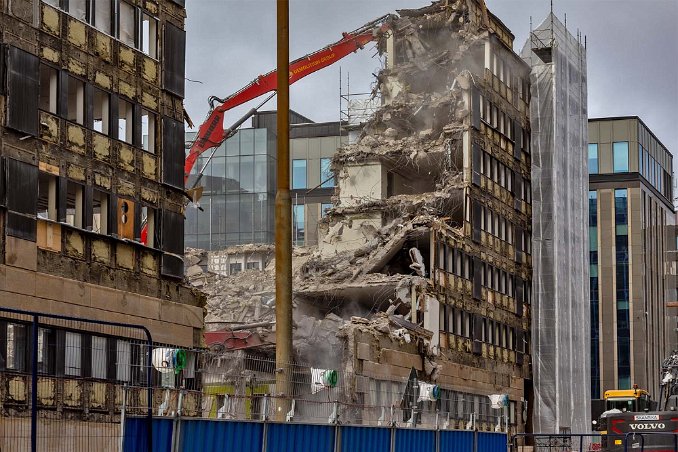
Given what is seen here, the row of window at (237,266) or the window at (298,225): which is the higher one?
the window at (298,225)

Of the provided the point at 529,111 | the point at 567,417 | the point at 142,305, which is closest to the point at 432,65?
the point at 529,111

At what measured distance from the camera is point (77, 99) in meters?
37.7

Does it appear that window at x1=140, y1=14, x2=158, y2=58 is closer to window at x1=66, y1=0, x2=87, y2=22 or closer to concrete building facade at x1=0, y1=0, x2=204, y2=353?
concrete building facade at x1=0, y1=0, x2=204, y2=353

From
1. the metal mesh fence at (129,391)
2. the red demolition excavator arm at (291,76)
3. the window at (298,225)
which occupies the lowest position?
the metal mesh fence at (129,391)

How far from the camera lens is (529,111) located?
249 ft

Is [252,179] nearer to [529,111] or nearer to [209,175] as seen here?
[209,175]

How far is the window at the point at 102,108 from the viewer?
3859 cm

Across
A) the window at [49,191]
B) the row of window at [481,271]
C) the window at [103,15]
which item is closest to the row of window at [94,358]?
the window at [49,191]

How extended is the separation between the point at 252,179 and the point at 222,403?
78434 millimetres

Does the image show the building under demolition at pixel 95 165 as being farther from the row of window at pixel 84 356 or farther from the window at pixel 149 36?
the row of window at pixel 84 356

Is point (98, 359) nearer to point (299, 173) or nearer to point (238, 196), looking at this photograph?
point (238, 196)

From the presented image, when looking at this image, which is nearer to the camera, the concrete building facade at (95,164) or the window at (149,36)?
the concrete building facade at (95,164)

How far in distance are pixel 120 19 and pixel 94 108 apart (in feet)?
9.12

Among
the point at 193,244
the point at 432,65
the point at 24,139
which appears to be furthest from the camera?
the point at 193,244
